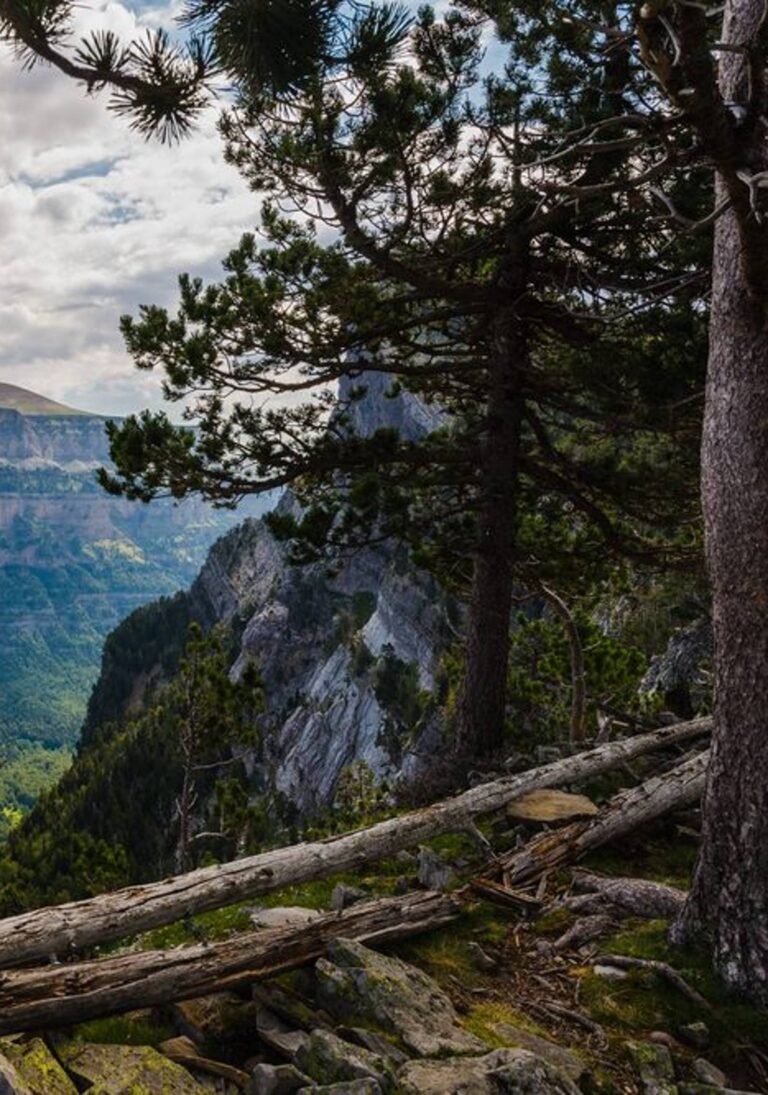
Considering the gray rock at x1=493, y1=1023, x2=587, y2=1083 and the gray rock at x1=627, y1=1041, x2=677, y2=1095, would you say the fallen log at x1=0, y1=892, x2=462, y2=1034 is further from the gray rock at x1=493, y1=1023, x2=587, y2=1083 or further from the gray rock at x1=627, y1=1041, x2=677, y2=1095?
the gray rock at x1=627, y1=1041, x2=677, y2=1095

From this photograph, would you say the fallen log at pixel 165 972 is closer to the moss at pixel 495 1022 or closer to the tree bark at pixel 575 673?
the moss at pixel 495 1022

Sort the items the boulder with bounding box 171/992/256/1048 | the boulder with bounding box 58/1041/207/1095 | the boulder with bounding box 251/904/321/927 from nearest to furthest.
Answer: the boulder with bounding box 58/1041/207/1095, the boulder with bounding box 171/992/256/1048, the boulder with bounding box 251/904/321/927

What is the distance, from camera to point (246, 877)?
6426 millimetres

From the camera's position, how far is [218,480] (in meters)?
12.0

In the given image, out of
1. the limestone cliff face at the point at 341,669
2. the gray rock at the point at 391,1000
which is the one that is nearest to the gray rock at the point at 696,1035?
the gray rock at the point at 391,1000

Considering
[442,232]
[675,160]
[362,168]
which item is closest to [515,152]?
[442,232]

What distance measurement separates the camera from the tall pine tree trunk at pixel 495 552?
12.7m

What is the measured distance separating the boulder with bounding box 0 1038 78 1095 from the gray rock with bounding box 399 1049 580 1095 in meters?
1.66

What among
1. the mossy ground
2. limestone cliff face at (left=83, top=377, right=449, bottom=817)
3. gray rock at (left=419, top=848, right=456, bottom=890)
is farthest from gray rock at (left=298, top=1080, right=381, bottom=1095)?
limestone cliff face at (left=83, top=377, right=449, bottom=817)

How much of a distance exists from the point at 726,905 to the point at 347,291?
8.76 metres

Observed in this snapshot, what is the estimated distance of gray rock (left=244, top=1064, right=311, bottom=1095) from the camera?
13.0ft

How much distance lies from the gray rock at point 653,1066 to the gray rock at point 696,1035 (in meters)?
0.26

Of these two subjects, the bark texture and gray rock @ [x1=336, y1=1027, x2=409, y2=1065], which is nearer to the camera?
gray rock @ [x1=336, y1=1027, x2=409, y2=1065]

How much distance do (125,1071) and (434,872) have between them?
12.7 ft
